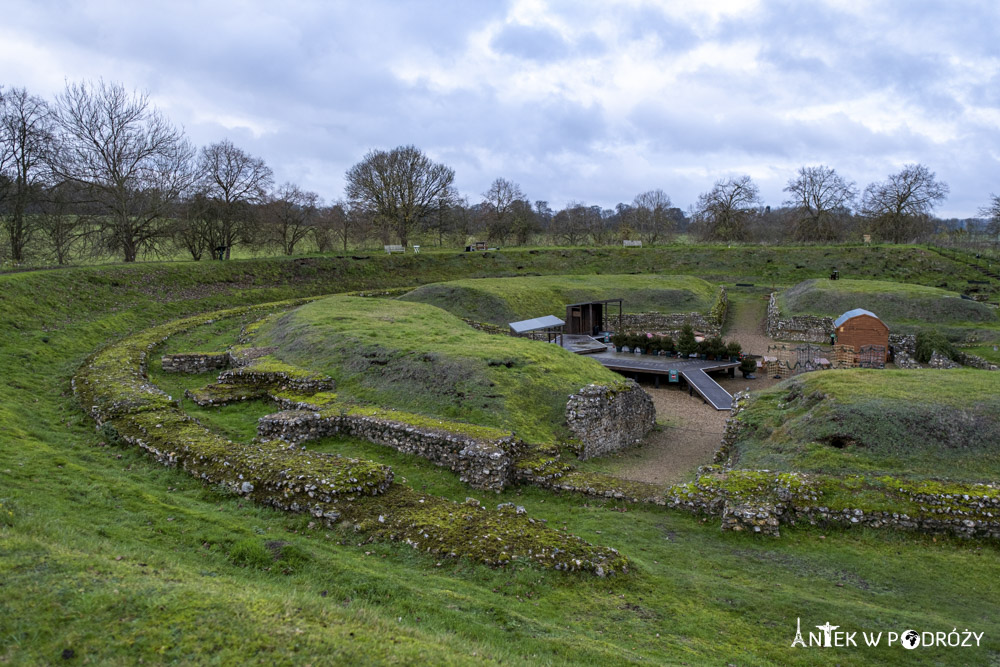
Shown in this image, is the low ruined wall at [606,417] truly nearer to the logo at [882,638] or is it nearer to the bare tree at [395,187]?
the logo at [882,638]

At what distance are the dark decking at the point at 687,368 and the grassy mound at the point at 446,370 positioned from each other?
221 inches

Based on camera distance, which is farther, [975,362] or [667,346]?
[667,346]

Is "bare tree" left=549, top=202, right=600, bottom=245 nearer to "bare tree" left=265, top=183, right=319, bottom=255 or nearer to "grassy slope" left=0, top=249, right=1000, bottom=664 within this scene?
"bare tree" left=265, top=183, right=319, bottom=255

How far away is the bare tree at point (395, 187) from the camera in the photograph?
6384cm

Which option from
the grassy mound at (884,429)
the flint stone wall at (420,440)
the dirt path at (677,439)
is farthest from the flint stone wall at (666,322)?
the flint stone wall at (420,440)

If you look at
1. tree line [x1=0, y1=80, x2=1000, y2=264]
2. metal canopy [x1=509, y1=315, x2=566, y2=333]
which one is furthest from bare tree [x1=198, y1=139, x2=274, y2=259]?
metal canopy [x1=509, y1=315, x2=566, y2=333]

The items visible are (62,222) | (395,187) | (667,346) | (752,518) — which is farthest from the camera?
(395,187)

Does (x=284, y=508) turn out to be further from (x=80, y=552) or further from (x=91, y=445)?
(x=91, y=445)

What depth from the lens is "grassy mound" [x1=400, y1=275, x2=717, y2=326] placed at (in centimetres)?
3897

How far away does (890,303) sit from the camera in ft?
125

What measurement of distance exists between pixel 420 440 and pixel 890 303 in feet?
126

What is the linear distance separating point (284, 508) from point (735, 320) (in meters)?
40.2

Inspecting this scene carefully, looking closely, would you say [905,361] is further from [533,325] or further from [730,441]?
[533,325]

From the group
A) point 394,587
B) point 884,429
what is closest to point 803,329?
point 884,429
